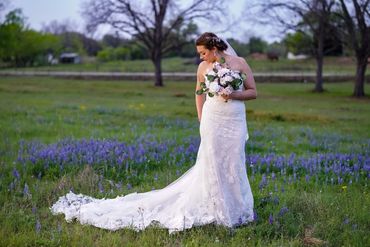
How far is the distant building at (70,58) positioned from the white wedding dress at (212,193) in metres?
94.5

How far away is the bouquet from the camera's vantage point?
608 centimetres

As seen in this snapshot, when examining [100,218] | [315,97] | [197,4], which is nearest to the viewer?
[100,218]

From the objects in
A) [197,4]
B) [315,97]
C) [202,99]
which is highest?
[197,4]

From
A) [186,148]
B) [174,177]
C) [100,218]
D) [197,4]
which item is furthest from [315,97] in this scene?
[100,218]

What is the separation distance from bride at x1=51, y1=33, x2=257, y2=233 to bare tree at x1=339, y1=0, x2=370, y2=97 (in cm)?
2848

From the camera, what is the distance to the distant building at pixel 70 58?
9888 centimetres

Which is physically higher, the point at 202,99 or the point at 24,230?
the point at 202,99

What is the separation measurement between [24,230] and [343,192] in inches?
180

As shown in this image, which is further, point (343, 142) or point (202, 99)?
point (343, 142)

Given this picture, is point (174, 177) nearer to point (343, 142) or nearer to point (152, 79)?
point (343, 142)

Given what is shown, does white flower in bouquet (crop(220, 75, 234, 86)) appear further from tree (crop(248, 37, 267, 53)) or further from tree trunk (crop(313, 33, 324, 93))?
tree (crop(248, 37, 267, 53))

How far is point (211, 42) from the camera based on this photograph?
630 centimetres

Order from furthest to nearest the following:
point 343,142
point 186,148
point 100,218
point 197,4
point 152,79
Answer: point 152,79
point 197,4
point 343,142
point 186,148
point 100,218

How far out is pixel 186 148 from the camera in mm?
10531
